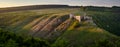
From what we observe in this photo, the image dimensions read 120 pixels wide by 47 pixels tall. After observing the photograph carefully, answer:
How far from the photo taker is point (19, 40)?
118125 millimetres

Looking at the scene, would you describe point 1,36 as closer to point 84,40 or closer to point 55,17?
point 84,40

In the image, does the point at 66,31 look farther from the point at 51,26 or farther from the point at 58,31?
the point at 51,26

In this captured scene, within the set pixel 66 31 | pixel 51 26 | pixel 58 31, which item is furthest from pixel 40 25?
pixel 66 31

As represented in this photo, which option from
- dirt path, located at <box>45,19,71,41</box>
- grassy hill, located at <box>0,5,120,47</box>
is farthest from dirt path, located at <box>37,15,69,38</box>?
dirt path, located at <box>45,19,71,41</box>

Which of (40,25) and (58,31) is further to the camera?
(40,25)

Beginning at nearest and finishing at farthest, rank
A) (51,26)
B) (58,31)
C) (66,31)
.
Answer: (66,31), (58,31), (51,26)

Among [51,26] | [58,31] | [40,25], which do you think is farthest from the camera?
[40,25]

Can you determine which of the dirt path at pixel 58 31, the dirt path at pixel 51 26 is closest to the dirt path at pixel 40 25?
the dirt path at pixel 51 26

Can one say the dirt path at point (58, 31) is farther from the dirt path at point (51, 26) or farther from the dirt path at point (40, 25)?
the dirt path at point (40, 25)

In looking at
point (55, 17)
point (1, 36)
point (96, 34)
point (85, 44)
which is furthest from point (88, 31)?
point (1, 36)

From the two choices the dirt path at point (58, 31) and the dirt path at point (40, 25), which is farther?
the dirt path at point (40, 25)

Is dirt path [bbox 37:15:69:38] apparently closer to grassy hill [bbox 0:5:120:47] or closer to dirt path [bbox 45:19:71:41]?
grassy hill [bbox 0:5:120:47]

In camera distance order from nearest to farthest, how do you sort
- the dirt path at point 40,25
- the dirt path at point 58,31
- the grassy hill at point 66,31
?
1. the grassy hill at point 66,31
2. the dirt path at point 58,31
3. the dirt path at point 40,25

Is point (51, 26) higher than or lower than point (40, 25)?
higher
